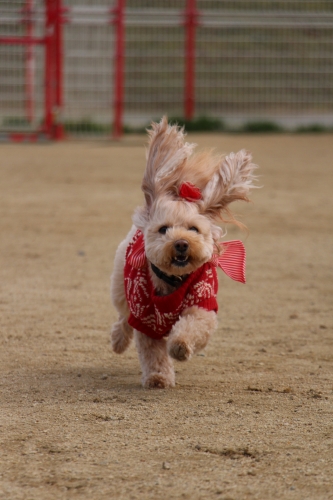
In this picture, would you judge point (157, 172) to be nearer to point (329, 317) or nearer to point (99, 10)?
point (329, 317)

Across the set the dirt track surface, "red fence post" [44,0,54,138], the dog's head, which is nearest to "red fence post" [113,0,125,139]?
"red fence post" [44,0,54,138]

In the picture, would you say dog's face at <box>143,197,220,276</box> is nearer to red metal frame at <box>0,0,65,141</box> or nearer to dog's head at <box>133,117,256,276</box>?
dog's head at <box>133,117,256,276</box>

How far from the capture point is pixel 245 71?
1602cm

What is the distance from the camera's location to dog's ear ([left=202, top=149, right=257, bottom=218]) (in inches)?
134

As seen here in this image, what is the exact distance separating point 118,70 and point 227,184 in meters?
11.0

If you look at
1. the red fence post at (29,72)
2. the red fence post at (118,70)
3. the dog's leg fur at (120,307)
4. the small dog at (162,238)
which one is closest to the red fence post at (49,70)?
the red fence post at (29,72)

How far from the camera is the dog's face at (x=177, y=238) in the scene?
3.16 meters

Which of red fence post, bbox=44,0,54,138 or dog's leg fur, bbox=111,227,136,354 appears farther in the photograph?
red fence post, bbox=44,0,54,138

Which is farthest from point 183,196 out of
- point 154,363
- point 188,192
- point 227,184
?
point 154,363

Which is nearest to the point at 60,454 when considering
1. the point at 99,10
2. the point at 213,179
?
the point at 213,179

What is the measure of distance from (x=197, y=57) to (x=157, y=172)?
12.7 meters

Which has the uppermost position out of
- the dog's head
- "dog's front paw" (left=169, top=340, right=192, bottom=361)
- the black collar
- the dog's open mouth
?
the dog's head

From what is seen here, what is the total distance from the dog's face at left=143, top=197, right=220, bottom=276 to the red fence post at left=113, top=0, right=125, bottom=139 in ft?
35.8

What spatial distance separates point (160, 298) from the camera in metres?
3.38
